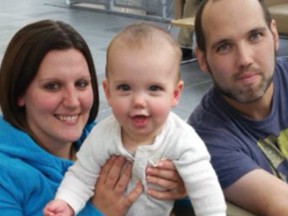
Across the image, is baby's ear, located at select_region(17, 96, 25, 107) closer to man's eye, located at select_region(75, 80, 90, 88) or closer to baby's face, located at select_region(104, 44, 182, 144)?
man's eye, located at select_region(75, 80, 90, 88)

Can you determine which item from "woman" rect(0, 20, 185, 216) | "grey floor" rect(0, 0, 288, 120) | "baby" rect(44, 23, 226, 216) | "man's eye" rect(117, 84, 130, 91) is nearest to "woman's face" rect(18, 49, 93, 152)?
"woman" rect(0, 20, 185, 216)

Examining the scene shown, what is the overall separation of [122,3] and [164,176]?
31.4ft

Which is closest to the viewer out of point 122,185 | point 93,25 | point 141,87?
point 141,87

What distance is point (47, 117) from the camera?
185cm

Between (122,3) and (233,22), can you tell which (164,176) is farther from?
(122,3)

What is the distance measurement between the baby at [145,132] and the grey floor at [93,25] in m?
3.21

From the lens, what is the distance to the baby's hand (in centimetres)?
169

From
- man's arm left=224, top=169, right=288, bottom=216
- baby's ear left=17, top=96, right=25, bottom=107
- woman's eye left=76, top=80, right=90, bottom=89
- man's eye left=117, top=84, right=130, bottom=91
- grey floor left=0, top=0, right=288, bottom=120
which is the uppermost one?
man's eye left=117, top=84, right=130, bottom=91

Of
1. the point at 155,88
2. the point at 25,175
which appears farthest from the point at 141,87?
the point at 25,175

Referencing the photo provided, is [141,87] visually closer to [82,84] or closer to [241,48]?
[82,84]

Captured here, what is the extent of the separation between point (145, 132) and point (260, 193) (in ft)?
1.52

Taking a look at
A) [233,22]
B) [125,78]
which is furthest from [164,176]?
[233,22]

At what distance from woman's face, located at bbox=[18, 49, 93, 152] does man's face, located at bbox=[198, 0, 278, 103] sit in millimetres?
478

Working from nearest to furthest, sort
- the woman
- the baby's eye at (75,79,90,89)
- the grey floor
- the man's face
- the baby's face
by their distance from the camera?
1. the baby's face
2. the woman
3. the baby's eye at (75,79,90,89)
4. the man's face
5. the grey floor
